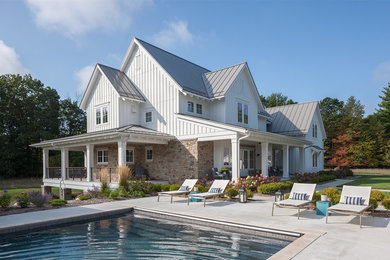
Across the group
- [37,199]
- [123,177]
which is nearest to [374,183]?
[123,177]

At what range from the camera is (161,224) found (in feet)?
27.4

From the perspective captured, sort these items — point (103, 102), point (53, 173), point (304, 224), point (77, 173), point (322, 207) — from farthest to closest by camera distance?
point (53, 173) → point (103, 102) → point (77, 173) → point (322, 207) → point (304, 224)

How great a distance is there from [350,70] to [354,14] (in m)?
8.48

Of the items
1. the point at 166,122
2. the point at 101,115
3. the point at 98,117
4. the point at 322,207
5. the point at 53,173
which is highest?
the point at 101,115

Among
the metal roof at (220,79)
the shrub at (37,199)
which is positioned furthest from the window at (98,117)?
the shrub at (37,199)

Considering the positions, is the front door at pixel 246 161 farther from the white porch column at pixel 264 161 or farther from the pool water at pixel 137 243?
the pool water at pixel 137 243

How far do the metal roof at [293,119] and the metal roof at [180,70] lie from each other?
10.00 m

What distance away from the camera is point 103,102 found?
21.0 meters

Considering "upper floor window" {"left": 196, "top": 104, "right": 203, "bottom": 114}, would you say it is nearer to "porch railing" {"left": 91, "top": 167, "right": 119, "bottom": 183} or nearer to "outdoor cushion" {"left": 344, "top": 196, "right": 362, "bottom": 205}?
"porch railing" {"left": 91, "top": 167, "right": 119, "bottom": 183}

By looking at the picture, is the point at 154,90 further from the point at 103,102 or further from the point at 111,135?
the point at 111,135

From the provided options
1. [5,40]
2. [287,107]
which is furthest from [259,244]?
[5,40]

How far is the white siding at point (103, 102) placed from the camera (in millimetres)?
20016

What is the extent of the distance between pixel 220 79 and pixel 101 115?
9573 millimetres

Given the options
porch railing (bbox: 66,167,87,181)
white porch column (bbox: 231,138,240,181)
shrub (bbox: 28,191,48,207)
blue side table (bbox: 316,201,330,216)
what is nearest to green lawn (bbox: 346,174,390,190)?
white porch column (bbox: 231,138,240,181)
